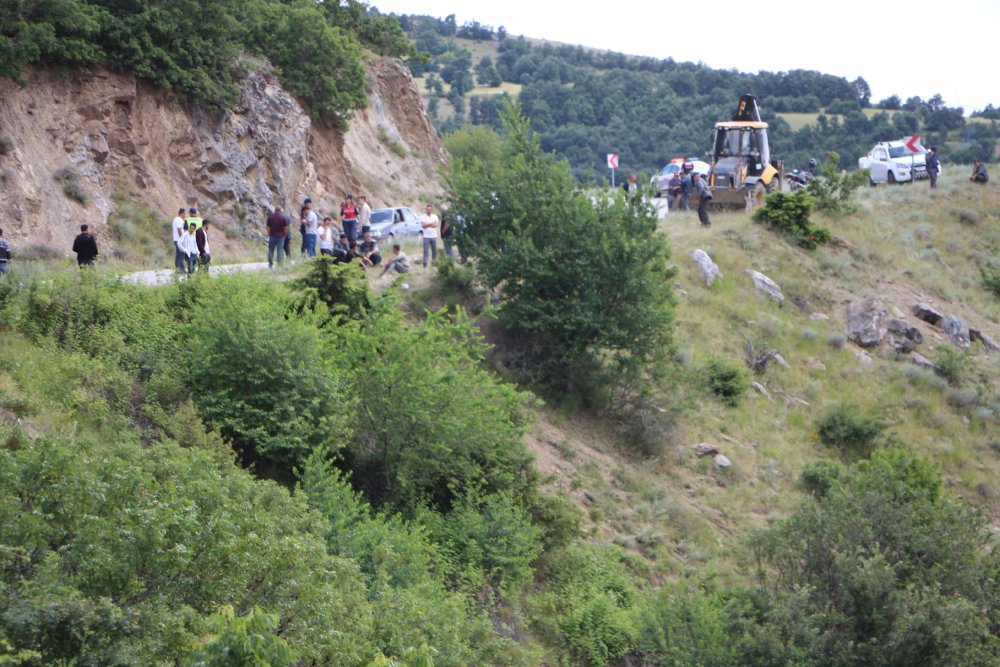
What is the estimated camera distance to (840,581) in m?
14.9

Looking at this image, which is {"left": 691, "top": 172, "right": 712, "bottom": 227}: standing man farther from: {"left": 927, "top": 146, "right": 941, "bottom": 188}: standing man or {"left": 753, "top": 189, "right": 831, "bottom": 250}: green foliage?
{"left": 927, "top": 146, "right": 941, "bottom": 188}: standing man

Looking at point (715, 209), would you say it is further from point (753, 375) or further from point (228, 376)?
point (228, 376)

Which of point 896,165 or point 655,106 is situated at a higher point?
point 655,106

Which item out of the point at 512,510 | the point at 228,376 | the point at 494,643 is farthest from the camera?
the point at 512,510

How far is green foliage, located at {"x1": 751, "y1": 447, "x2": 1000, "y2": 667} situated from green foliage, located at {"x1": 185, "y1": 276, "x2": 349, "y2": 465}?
263 inches

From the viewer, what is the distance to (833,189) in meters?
37.3

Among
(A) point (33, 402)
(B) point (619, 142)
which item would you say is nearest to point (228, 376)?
(A) point (33, 402)

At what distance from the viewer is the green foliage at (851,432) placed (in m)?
26.2

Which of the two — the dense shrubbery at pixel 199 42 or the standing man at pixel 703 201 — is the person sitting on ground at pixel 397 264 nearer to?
the dense shrubbery at pixel 199 42

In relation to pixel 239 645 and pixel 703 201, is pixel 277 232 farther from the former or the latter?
pixel 239 645

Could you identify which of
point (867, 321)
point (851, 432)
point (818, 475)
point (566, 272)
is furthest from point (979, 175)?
point (566, 272)

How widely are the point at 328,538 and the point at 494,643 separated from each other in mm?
2521

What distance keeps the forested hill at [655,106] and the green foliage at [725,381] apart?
47.7 metres

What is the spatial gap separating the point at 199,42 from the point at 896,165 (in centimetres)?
2835
